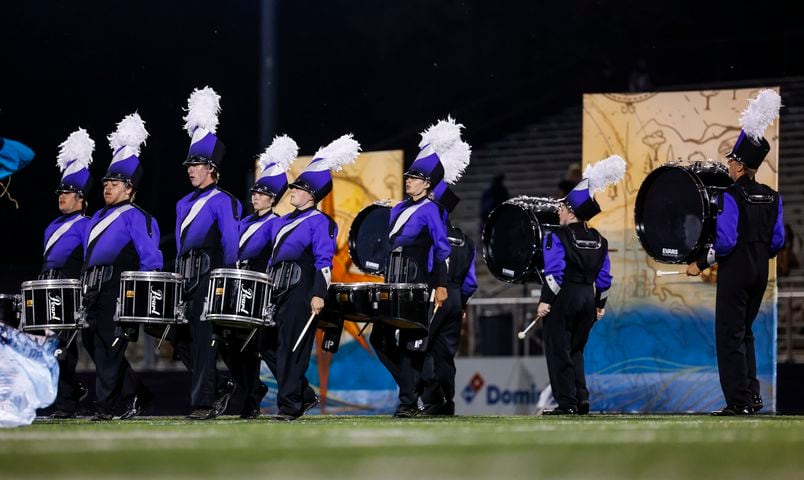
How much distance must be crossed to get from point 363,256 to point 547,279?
7.39ft

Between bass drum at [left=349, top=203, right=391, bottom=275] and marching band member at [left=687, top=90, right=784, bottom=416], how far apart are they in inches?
146

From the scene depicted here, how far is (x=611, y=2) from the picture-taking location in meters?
24.5

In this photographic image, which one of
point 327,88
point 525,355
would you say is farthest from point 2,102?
point 525,355

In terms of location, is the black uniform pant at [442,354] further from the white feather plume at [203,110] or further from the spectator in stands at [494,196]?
the spectator in stands at [494,196]

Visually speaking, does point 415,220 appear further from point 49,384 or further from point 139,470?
point 139,470

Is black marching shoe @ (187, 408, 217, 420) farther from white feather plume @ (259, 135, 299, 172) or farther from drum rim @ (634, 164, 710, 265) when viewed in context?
drum rim @ (634, 164, 710, 265)

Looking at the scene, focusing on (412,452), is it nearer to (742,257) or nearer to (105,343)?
(742,257)

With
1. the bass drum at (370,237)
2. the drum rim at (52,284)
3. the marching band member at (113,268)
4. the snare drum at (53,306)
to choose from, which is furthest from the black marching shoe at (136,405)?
the bass drum at (370,237)

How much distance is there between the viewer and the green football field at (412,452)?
5168 mm

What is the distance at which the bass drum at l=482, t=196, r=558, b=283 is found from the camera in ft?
41.4

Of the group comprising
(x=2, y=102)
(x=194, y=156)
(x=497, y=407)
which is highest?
(x=2, y=102)

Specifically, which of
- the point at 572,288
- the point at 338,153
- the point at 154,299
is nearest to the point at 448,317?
the point at 572,288

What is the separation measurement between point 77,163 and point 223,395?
252cm

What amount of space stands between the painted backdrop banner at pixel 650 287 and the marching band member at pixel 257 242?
3.15m
